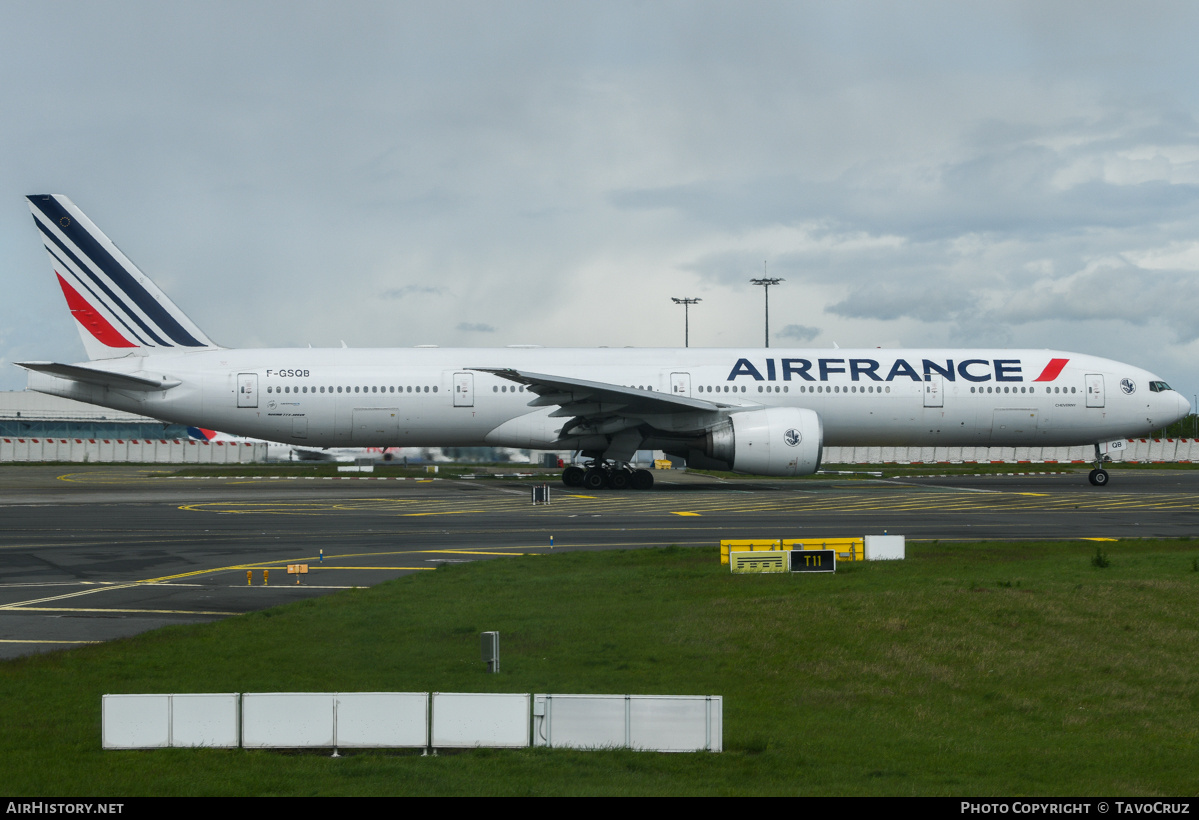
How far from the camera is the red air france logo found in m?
37.1

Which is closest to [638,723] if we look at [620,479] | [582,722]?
[582,722]

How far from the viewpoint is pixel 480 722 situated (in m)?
7.43

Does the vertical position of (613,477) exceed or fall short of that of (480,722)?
it exceeds it

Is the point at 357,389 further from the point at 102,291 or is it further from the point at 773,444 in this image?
the point at 773,444

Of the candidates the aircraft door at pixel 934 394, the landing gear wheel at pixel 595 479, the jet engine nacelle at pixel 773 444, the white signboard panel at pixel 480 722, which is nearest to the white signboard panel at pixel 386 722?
the white signboard panel at pixel 480 722

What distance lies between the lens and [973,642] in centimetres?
1136

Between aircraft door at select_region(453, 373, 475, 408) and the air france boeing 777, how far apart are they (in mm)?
51

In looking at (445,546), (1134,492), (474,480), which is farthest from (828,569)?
(474,480)

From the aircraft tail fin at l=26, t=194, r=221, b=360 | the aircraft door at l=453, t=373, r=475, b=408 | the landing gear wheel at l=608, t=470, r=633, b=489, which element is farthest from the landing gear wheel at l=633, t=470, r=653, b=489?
the aircraft tail fin at l=26, t=194, r=221, b=360

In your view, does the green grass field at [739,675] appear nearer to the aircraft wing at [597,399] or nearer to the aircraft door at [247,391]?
the aircraft wing at [597,399]

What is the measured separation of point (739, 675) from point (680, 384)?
2688 cm

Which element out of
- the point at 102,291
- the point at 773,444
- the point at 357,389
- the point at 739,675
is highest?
the point at 102,291

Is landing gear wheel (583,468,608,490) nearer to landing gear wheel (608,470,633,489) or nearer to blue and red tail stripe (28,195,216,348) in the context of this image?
landing gear wheel (608,470,633,489)

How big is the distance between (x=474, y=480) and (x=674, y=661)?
34.9 metres
